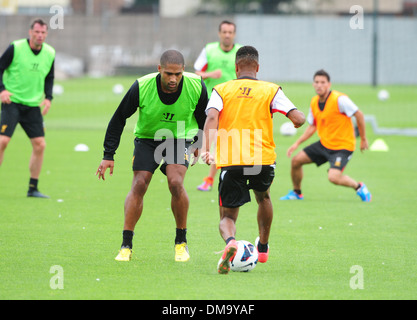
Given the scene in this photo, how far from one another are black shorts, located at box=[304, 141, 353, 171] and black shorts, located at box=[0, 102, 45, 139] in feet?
13.2

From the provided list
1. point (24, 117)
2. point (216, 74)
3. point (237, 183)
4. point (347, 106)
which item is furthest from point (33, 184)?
point (237, 183)

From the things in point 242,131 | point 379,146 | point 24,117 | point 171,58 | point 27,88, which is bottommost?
point 242,131

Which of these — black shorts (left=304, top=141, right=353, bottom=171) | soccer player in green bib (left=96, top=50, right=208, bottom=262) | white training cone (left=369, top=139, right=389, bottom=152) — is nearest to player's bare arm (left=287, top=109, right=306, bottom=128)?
soccer player in green bib (left=96, top=50, right=208, bottom=262)

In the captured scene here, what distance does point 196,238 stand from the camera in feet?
28.4

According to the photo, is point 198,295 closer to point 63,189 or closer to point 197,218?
point 197,218

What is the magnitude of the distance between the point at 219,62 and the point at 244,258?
6149mm

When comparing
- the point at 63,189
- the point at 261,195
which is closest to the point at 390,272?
the point at 261,195

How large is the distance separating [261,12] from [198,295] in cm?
3754

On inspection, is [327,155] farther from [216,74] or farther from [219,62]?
[219,62]

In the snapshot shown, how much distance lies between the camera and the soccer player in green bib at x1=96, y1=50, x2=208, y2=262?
24.4 feet

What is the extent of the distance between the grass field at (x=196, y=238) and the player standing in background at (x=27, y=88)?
85cm

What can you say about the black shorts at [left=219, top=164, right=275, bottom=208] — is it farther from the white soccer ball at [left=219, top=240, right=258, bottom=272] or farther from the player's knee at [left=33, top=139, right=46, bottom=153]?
the player's knee at [left=33, top=139, right=46, bottom=153]

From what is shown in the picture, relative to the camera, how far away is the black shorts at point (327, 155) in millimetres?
11633
